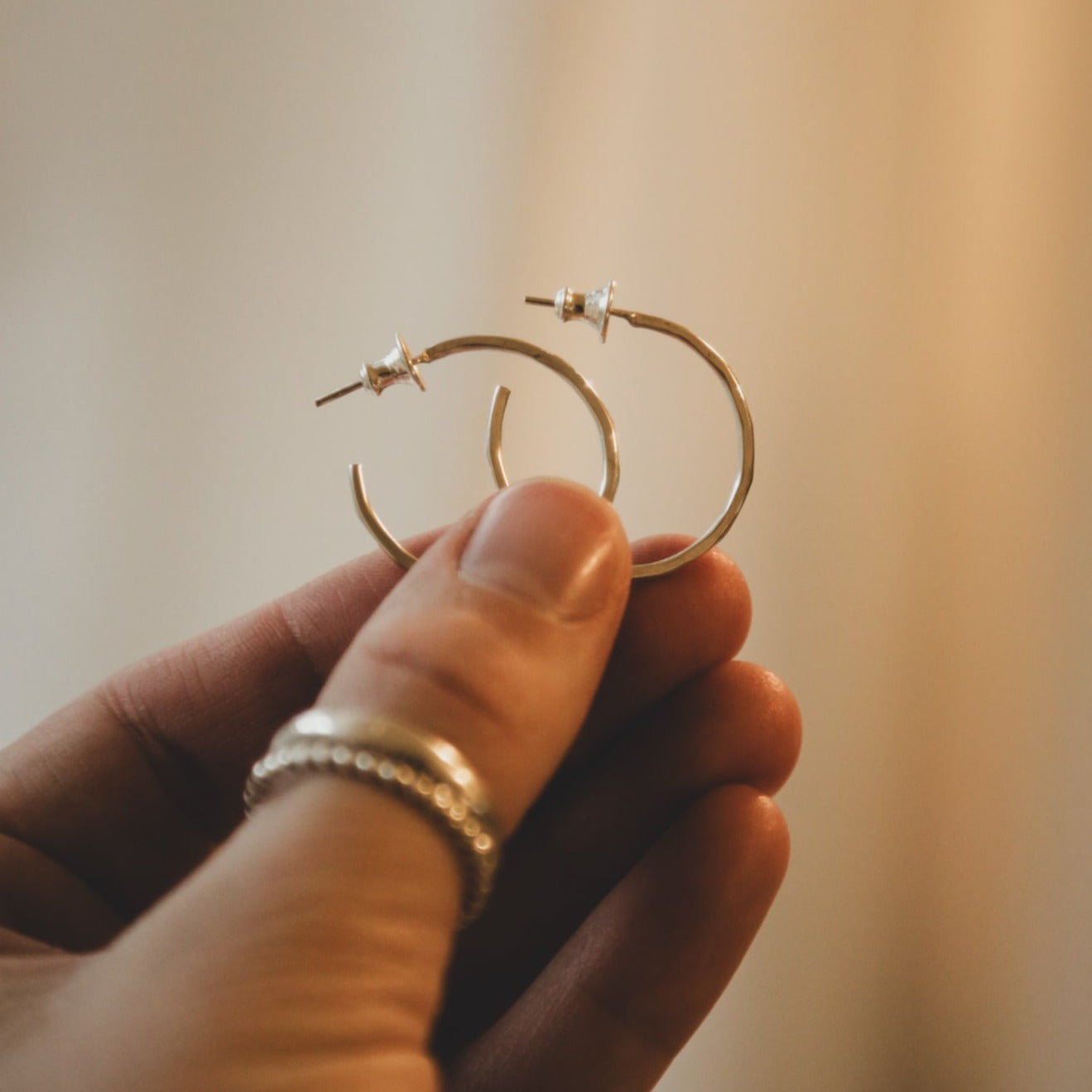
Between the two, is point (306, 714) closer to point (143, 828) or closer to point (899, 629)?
point (143, 828)

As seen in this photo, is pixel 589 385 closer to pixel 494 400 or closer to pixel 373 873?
pixel 494 400

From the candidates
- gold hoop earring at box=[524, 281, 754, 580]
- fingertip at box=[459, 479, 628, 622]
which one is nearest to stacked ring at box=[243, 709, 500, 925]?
fingertip at box=[459, 479, 628, 622]

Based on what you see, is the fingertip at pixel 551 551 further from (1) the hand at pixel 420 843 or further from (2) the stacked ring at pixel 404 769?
(2) the stacked ring at pixel 404 769

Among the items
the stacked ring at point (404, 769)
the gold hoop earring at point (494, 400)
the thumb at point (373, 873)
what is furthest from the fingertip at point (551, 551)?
the gold hoop earring at point (494, 400)

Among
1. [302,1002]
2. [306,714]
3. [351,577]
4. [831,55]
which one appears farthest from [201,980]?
[831,55]

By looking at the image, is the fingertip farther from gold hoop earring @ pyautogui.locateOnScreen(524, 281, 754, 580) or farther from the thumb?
gold hoop earring @ pyautogui.locateOnScreen(524, 281, 754, 580)
